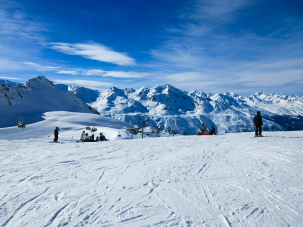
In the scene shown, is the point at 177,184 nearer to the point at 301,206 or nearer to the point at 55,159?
the point at 301,206

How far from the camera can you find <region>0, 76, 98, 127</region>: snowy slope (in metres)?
79.1

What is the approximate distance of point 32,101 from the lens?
341ft

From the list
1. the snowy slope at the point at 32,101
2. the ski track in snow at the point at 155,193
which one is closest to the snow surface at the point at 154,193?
the ski track in snow at the point at 155,193

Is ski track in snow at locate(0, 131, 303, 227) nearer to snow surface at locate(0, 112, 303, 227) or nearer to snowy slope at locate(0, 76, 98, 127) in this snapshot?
snow surface at locate(0, 112, 303, 227)

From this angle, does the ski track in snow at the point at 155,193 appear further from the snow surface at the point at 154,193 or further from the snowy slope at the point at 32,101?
the snowy slope at the point at 32,101

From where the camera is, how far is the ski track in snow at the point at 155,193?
3379mm

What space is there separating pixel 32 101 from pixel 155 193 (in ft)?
403

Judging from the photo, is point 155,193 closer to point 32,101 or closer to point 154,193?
point 154,193

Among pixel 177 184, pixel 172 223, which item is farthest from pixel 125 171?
pixel 172 223

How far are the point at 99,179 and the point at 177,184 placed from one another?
7.79 feet

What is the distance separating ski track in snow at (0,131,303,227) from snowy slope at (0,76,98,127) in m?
76.0

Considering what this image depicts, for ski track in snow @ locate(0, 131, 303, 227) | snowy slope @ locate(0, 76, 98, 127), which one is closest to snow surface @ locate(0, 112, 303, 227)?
ski track in snow @ locate(0, 131, 303, 227)

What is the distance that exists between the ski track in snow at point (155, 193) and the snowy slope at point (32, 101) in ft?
249

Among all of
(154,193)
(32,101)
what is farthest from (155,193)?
(32,101)
